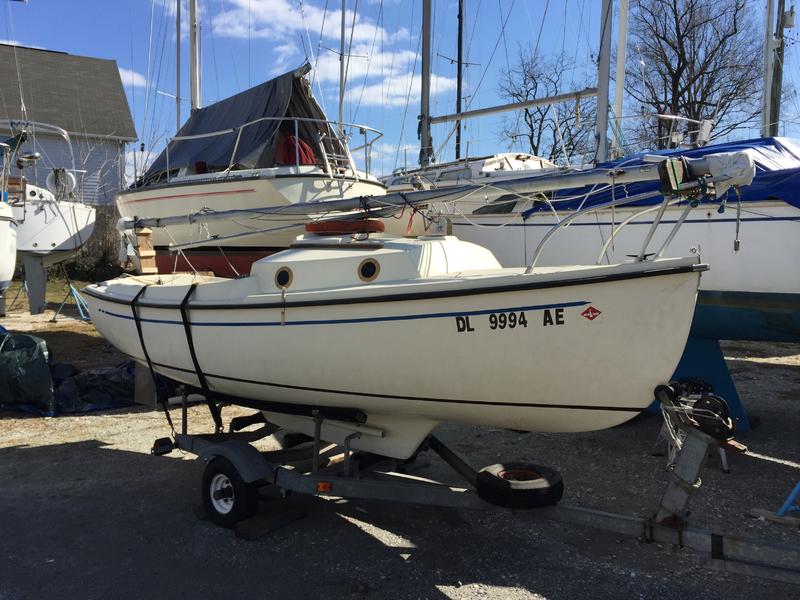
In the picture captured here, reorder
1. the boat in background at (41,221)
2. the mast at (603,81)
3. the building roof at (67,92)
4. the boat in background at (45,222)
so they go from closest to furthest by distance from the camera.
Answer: the mast at (603,81), the boat in background at (41,221), the boat in background at (45,222), the building roof at (67,92)

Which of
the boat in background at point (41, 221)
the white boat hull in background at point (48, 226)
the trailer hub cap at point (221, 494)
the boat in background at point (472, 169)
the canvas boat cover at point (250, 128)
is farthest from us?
the white boat hull in background at point (48, 226)

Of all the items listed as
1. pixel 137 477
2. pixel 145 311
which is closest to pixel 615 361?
pixel 145 311

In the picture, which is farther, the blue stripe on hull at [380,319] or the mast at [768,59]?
the mast at [768,59]

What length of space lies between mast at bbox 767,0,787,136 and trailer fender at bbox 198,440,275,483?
51.3 ft

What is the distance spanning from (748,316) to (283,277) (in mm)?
4123

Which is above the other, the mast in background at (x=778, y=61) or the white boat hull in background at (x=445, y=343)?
the mast in background at (x=778, y=61)

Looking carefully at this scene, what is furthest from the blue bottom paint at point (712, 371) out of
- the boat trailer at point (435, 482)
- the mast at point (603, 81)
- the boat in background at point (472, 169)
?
the boat in background at point (472, 169)

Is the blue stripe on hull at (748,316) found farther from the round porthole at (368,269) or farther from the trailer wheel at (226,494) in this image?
the trailer wheel at (226,494)

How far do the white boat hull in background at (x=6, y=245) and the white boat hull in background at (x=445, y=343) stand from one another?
25.5 ft

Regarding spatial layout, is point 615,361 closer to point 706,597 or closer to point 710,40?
point 706,597

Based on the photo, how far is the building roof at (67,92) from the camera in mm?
24328

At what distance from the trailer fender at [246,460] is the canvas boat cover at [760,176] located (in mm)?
2798

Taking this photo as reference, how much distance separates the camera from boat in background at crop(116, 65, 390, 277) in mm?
9039

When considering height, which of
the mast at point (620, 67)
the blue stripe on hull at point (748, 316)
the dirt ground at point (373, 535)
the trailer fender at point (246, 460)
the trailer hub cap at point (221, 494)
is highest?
the mast at point (620, 67)
